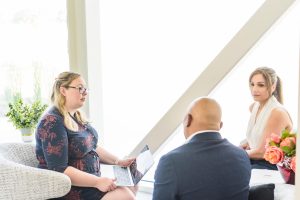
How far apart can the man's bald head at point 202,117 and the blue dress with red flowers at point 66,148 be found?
2.56 ft

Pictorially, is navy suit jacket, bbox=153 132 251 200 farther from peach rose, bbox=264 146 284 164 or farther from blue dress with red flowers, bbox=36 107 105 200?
blue dress with red flowers, bbox=36 107 105 200

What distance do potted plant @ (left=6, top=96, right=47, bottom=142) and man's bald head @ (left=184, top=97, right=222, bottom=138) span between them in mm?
1863

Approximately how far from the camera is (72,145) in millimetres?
2285

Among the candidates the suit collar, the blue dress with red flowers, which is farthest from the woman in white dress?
the blue dress with red flowers

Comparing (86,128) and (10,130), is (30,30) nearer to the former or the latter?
(10,130)

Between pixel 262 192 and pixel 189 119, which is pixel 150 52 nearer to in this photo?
pixel 189 119

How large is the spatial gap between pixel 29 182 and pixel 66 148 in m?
0.28

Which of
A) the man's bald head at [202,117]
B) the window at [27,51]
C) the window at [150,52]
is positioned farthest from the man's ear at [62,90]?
the window at [27,51]

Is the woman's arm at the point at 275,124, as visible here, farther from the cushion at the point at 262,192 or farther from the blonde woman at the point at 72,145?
the blonde woman at the point at 72,145

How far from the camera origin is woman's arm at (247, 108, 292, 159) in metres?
2.45

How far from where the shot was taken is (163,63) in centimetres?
335

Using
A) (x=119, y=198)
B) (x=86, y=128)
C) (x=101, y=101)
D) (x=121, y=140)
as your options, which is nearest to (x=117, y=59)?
(x=101, y=101)

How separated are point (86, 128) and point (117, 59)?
1251 mm

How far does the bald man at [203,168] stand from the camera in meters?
1.65
